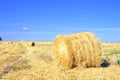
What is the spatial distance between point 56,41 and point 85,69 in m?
2.65

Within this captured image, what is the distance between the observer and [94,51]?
45.2ft

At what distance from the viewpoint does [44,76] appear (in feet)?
38.9

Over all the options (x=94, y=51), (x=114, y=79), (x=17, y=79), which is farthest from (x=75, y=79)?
(x=94, y=51)

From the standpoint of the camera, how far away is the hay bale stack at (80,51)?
13.6 meters

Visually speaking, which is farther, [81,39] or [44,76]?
[81,39]

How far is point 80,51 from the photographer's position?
13.6m

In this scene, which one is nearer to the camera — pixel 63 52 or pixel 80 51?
pixel 80 51

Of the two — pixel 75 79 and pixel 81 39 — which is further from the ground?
pixel 81 39

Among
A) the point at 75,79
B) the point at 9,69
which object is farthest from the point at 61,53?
the point at 75,79

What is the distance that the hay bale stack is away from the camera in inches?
535

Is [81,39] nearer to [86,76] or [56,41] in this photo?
[56,41]

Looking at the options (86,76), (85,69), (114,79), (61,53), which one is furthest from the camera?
(61,53)

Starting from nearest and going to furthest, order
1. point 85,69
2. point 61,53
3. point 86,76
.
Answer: point 86,76
point 85,69
point 61,53

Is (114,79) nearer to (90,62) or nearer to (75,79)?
(75,79)
